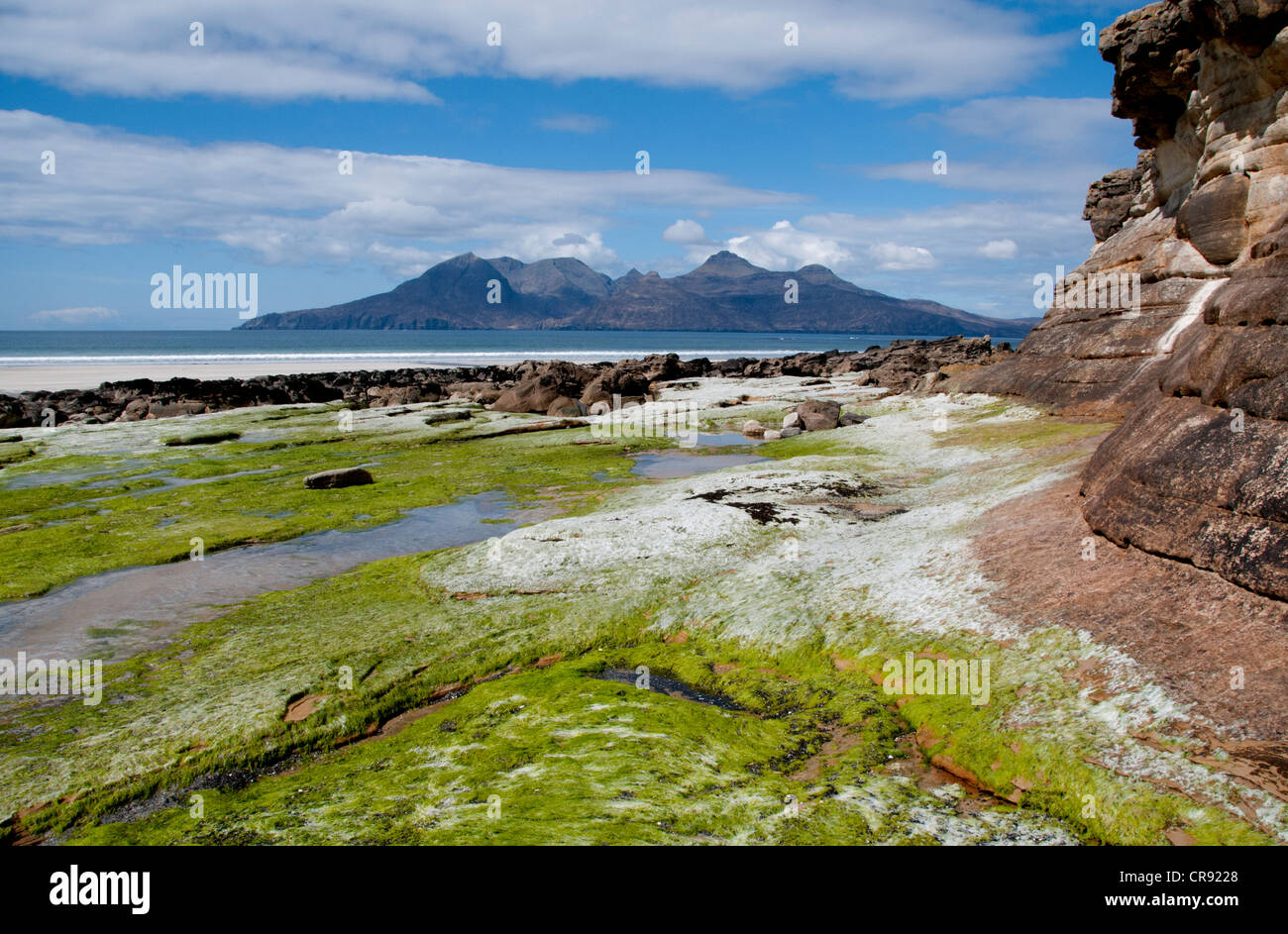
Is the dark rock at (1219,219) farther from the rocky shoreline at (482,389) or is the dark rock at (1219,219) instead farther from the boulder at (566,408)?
the boulder at (566,408)

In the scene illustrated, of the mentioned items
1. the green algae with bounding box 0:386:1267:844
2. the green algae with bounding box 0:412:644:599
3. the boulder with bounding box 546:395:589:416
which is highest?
the boulder with bounding box 546:395:589:416

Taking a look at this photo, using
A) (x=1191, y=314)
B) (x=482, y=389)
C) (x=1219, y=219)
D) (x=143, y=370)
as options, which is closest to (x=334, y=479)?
(x=1191, y=314)

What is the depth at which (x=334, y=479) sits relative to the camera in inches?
1344

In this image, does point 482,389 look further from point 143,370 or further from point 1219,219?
point 143,370

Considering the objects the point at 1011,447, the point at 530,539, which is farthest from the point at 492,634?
the point at 1011,447

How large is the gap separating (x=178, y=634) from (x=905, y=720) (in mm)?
15454

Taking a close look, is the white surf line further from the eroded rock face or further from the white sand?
the white sand

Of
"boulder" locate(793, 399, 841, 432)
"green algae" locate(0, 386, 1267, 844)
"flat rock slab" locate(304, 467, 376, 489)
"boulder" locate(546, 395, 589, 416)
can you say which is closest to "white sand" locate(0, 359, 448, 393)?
"boulder" locate(546, 395, 589, 416)

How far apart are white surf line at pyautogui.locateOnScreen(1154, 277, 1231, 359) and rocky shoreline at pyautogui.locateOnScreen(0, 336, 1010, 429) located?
17.6 metres

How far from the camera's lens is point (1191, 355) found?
54.7 feet

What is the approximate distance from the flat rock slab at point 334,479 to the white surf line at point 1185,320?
1354 inches

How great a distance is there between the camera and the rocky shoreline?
6119 centimetres

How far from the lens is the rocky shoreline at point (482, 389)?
61188mm
